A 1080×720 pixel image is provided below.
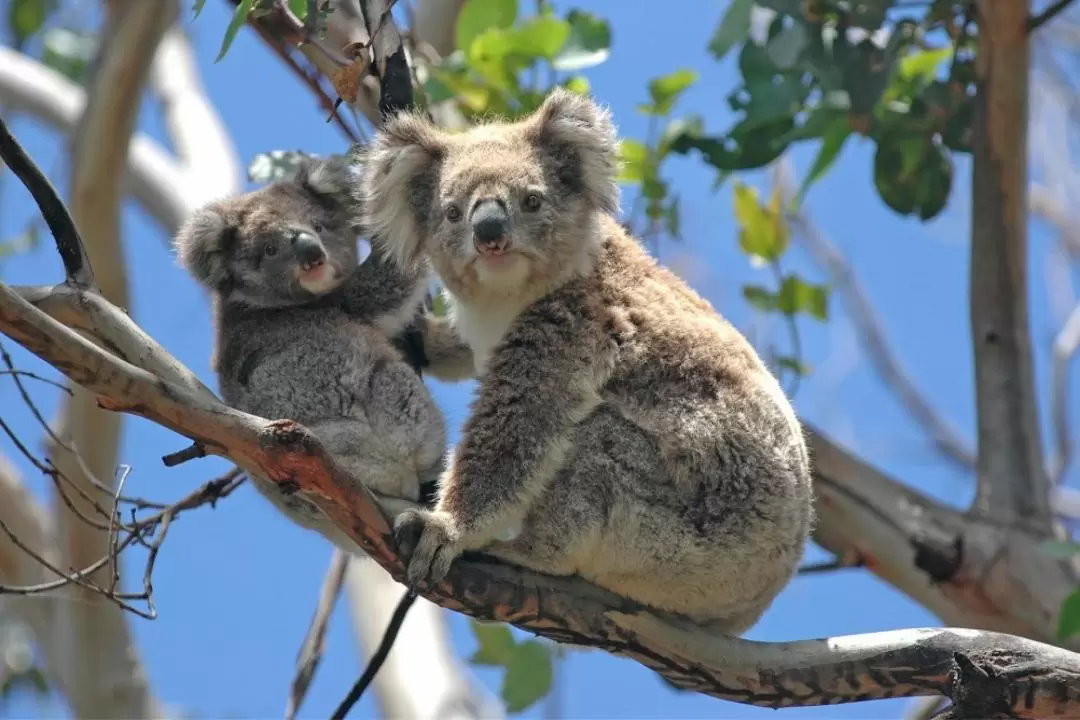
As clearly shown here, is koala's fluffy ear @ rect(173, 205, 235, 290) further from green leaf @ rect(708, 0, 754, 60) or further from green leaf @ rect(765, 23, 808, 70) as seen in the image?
green leaf @ rect(765, 23, 808, 70)

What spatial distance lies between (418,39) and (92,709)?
3847 mm

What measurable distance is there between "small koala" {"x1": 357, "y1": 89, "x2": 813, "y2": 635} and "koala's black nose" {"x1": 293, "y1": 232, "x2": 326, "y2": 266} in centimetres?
17

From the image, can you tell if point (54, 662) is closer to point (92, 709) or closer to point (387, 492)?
point (92, 709)

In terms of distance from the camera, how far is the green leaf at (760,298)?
5.18 meters

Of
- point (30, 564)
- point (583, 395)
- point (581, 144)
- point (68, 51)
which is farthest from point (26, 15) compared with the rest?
point (583, 395)

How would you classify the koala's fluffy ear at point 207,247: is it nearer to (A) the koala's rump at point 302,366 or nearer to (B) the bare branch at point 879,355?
(A) the koala's rump at point 302,366

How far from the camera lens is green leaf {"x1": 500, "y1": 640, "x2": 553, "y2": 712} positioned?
4559 mm

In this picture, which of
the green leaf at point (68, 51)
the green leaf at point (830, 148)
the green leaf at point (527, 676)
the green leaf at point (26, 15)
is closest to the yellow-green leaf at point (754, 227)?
the green leaf at point (830, 148)

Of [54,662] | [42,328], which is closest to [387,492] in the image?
[42,328]

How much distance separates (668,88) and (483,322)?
167 cm

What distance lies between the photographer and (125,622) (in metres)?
6.68

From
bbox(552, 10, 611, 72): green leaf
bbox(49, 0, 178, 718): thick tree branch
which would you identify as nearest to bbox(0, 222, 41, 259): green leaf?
bbox(49, 0, 178, 718): thick tree branch

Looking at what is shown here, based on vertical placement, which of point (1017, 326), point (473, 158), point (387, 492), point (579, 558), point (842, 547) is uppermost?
point (1017, 326)

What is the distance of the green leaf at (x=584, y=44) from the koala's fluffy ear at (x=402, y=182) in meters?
0.94
